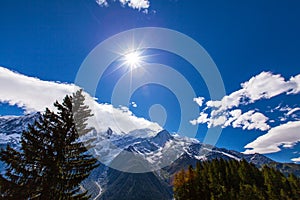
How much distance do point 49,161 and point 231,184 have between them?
149ft

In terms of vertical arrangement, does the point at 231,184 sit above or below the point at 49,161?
above

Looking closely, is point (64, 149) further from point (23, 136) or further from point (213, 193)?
point (213, 193)

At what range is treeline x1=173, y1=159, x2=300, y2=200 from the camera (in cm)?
4291

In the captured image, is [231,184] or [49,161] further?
[231,184]

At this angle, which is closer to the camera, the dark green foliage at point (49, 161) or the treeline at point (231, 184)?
the dark green foliage at point (49, 161)

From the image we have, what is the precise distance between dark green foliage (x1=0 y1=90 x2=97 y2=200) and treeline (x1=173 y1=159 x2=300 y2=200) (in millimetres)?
32473

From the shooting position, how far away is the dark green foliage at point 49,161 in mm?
12641

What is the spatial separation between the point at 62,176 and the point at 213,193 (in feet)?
120

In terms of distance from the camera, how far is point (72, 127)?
15781 mm

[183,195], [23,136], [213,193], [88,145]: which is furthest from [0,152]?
[213,193]

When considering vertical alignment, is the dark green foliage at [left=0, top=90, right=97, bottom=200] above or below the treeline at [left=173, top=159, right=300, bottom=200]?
below

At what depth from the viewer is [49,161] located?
13680mm

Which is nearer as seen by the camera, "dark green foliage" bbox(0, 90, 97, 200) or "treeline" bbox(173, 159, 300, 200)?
"dark green foliage" bbox(0, 90, 97, 200)

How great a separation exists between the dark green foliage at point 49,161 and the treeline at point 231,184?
32473mm
